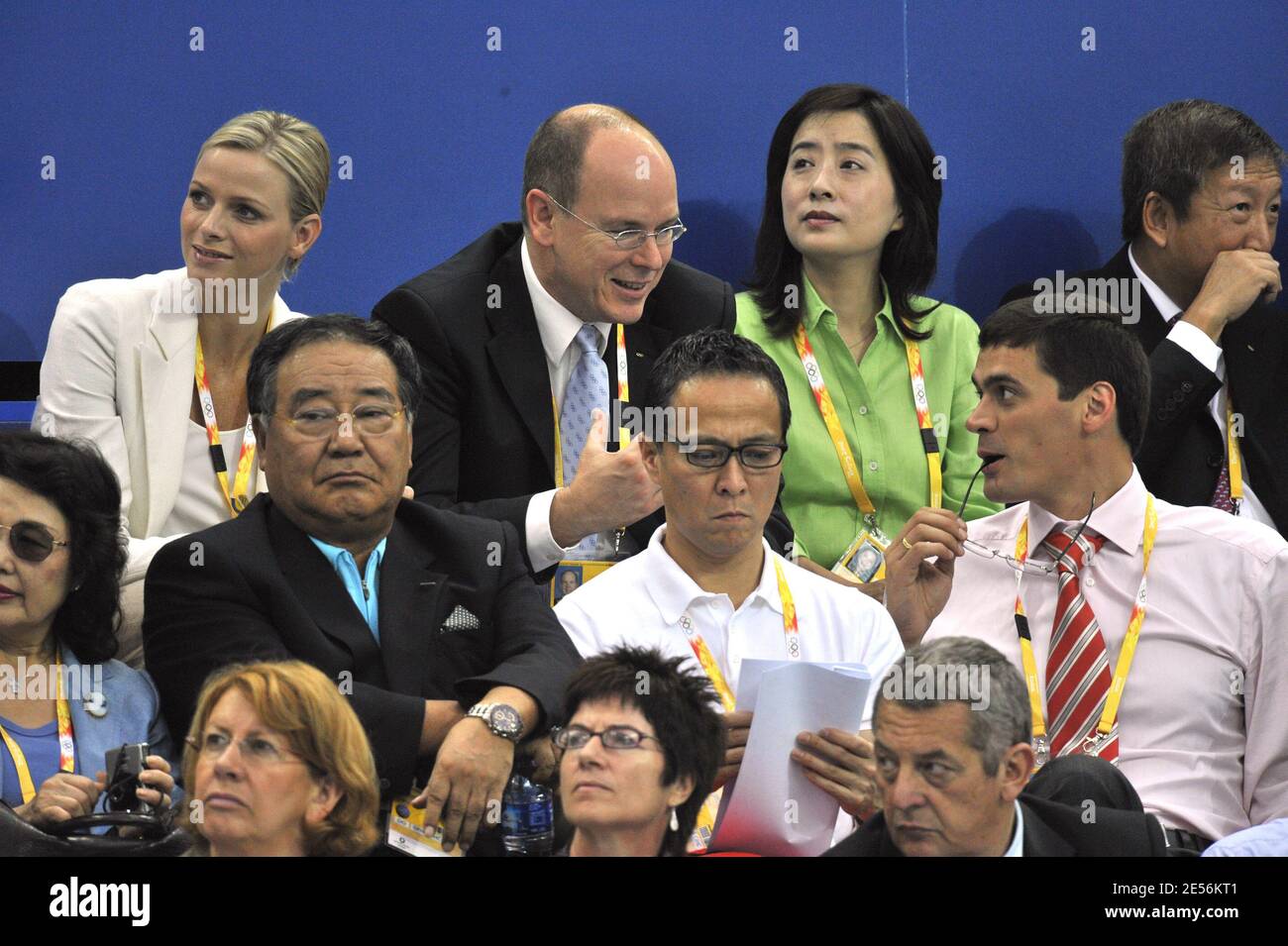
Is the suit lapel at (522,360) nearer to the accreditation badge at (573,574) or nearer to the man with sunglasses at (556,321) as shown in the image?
the man with sunglasses at (556,321)

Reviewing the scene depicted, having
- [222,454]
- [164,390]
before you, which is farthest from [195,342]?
[222,454]

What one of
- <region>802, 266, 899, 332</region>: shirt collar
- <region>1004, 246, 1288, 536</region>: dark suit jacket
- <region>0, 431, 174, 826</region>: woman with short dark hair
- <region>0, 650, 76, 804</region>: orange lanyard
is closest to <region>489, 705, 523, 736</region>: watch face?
<region>0, 431, 174, 826</region>: woman with short dark hair

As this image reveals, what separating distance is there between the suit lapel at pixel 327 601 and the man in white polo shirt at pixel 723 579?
405 millimetres

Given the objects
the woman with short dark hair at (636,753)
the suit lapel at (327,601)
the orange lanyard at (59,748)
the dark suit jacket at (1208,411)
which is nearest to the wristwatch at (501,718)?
the woman with short dark hair at (636,753)

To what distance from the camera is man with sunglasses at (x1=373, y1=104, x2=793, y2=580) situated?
12.9 ft

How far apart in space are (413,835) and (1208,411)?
96.0 inches

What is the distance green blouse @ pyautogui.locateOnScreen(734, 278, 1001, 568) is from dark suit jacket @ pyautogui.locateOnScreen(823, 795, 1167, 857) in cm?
138

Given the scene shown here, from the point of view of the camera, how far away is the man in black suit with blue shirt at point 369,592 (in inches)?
A: 114

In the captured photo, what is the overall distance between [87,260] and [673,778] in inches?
118

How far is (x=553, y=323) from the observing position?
4.05m

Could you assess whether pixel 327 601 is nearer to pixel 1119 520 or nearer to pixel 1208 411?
pixel 1119 520

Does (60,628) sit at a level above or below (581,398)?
below

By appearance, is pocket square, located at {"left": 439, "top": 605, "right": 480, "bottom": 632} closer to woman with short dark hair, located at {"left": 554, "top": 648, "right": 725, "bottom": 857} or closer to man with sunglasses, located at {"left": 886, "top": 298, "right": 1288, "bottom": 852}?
woman with short dark hair, located at {"left": 554, "top": 648, "right": 725, "bottom": 857}
